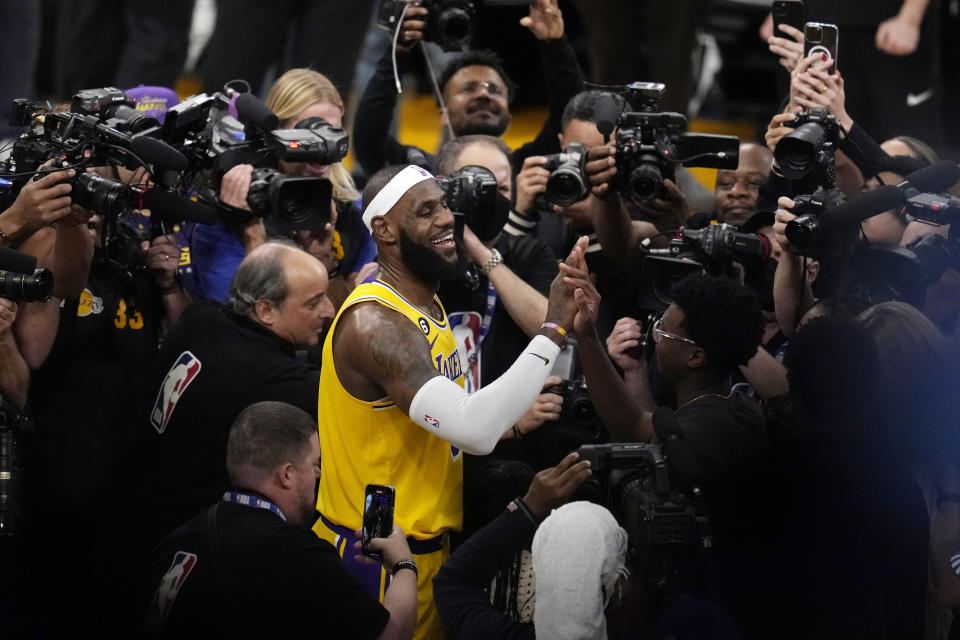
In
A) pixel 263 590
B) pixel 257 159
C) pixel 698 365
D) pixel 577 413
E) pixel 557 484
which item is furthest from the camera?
pixel 257 159

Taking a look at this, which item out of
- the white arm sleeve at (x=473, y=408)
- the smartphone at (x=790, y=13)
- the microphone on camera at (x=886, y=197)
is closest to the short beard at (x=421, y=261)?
the white arm sleeve at (x=473, y=408)

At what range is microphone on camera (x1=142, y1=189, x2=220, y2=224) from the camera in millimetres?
4031

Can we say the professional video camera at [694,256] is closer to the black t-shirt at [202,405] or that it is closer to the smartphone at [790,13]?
the smartphone at [790,13]

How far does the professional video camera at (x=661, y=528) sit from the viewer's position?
3016 millimetres

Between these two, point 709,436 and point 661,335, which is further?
point 661,335

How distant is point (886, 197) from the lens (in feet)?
11.9

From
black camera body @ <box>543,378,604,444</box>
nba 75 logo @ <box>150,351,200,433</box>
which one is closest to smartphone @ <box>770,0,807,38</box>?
black camera body @ <box>543,378,604,444</box>

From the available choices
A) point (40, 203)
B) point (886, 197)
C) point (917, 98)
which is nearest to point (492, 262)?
point (886, 197)

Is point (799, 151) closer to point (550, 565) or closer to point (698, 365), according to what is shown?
point (698, 365)

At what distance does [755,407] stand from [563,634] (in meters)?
0.94

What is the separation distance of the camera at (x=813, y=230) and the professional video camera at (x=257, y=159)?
146 cm

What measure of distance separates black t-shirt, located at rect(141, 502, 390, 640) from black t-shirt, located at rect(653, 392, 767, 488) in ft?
2.61

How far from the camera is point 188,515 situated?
12.8ft

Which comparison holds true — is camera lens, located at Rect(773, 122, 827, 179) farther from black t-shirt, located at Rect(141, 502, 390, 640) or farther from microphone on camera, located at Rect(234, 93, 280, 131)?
black t-shirt, located at Rect(141, 502, 390, 640)
